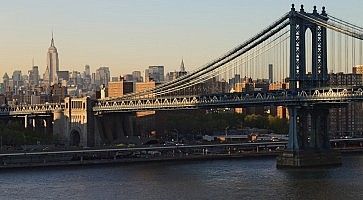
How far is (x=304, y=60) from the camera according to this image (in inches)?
1535

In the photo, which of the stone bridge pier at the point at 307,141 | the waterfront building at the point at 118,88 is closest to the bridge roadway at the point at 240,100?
the stone bridge pier at the point at 307,141

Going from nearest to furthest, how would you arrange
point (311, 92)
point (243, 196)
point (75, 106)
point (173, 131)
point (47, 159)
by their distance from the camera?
point (243, 196) → point (311, 92) → point (47, 159) → point (75, 106) → point (173, 131)

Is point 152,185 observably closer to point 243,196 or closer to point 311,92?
point 243,196

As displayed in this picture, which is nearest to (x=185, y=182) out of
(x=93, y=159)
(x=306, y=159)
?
(x=306, y=159)

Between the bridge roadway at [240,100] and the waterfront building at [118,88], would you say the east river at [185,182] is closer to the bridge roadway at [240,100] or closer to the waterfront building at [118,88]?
the bridge roadway at [240,100]

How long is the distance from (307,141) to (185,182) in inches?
369

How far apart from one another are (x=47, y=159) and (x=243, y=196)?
16.5 metres

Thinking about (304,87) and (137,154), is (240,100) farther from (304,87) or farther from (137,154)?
(137,154)

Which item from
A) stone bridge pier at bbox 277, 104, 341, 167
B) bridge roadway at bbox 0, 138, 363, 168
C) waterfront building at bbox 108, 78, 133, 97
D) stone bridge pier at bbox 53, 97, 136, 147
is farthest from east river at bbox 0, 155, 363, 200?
waterfront building at bbox 108, 78, 133, 97

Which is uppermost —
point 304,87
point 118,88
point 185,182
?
point 118,88

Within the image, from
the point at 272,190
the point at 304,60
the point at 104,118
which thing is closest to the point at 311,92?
the point at 304,60

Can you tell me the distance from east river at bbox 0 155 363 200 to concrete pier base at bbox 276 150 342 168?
0.80 meters

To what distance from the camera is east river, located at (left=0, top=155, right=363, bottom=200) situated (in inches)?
1128

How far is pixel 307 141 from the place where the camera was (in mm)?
39812
